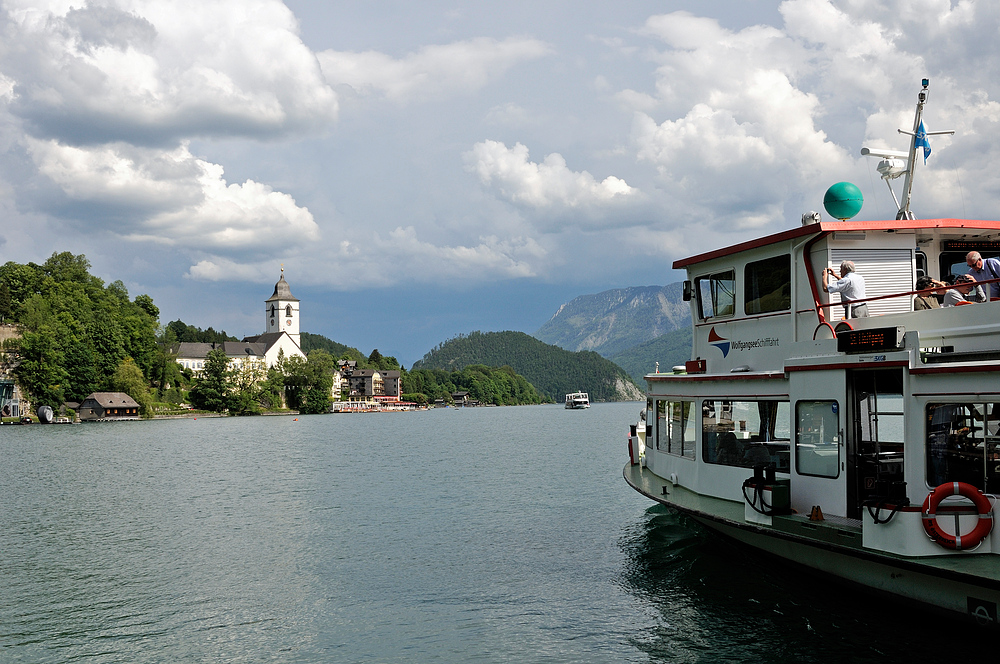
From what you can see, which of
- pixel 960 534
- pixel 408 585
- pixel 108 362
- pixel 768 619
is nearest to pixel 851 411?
pixel 960 534

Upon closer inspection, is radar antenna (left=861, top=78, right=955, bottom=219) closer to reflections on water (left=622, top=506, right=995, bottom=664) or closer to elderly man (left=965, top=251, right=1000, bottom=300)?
elderly man (left=965, top=251, right=1000, bottom=300)

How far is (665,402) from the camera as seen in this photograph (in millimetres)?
17469

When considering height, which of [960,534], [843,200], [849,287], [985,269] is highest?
[843,200]

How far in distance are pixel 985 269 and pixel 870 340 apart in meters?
2.45

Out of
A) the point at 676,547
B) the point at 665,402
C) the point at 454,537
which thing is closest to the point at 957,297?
the point at 665,402

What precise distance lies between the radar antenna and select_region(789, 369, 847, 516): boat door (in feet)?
13.5

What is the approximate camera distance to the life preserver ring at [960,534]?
944 centimetres

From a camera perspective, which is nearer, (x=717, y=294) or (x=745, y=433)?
(x=745, y=433)

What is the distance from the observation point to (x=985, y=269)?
11594mm

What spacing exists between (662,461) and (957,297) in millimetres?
7892

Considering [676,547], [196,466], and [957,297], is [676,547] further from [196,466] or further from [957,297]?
[196,466]

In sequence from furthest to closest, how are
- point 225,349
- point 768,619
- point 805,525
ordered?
point 225,349
point 768,619
point 805,525

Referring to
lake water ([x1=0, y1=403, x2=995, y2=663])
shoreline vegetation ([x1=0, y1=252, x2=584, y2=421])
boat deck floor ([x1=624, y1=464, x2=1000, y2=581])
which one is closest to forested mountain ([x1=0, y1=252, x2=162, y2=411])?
shoreline vegetation ([x1=0, y1=252, x2=584, y2=421])

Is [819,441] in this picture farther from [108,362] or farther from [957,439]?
[108,362]
